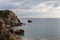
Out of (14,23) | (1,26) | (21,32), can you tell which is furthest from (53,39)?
(14,23)

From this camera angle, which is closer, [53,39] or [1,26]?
[1,26]

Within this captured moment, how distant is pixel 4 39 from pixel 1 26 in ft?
22.3

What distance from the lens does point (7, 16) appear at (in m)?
169

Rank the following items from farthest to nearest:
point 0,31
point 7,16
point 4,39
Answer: point 7,16, point 0,31, point 4,39

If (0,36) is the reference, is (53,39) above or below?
below

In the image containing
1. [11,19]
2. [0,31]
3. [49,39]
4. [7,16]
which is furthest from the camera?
[11,19]

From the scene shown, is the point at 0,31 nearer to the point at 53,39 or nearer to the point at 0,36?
the point at 0,36

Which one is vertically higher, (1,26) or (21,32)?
(1,26)

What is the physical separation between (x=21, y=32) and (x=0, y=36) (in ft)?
207

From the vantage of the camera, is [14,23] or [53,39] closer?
[53,39]

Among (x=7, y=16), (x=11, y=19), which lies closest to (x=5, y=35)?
(x=7, y=16)

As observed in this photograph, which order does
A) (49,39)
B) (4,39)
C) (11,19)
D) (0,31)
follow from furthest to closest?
(11,19) → (49,39) → (0,31) → (4,39)

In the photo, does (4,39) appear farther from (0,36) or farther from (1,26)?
(1,26)

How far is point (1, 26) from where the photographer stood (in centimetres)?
5525
